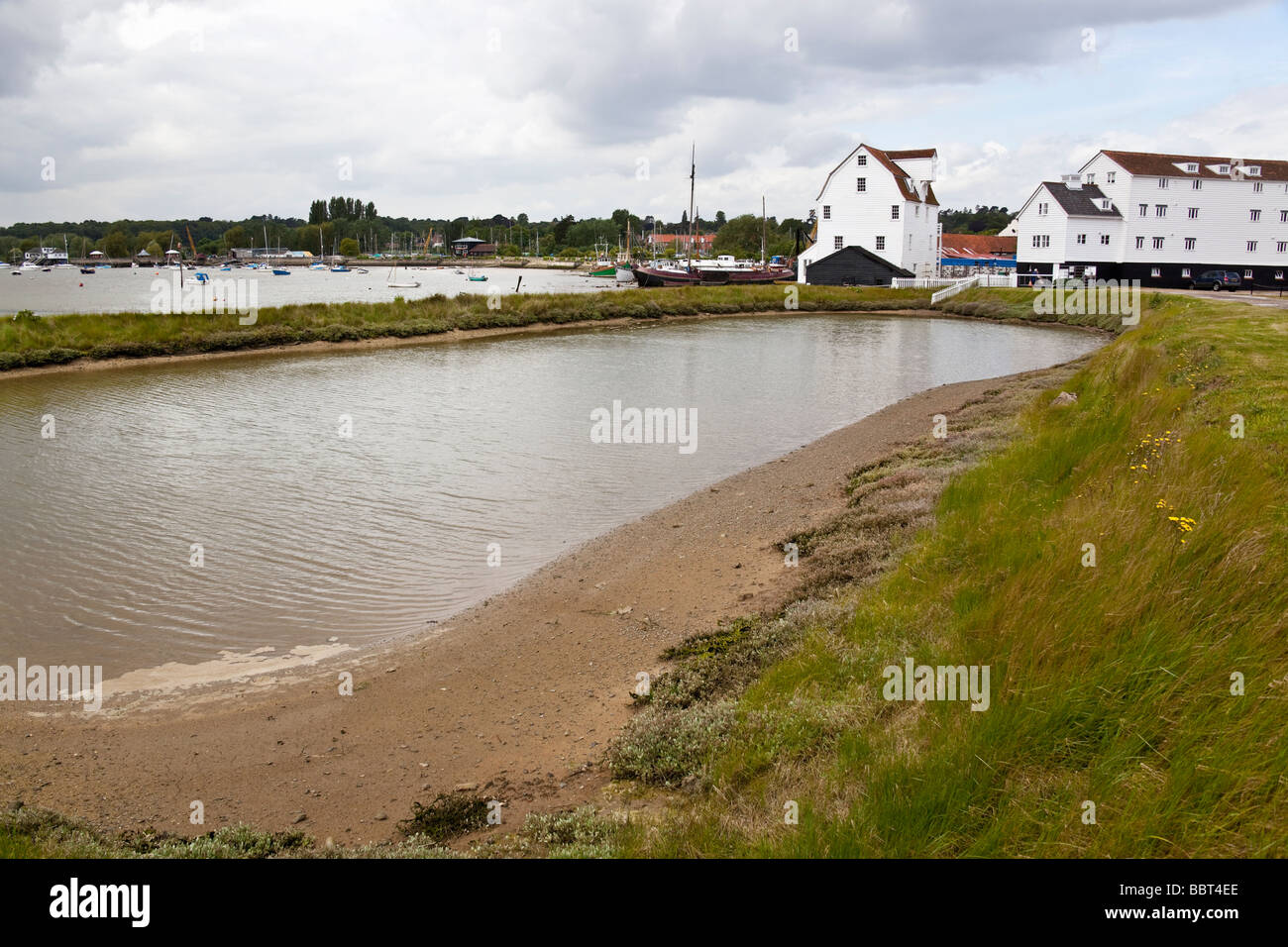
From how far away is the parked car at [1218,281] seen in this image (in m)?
65.4

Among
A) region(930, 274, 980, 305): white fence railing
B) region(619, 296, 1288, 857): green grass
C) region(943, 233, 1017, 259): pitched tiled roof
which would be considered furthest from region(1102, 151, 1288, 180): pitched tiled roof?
region(619, 296, 1288, 857): green grass

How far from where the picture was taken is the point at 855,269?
84.2 m

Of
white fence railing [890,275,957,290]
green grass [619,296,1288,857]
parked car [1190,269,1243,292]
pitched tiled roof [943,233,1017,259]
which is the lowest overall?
green grass [619,296,1288,857]

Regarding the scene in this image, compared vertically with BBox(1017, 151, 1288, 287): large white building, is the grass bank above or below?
below

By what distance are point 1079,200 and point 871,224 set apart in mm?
17822

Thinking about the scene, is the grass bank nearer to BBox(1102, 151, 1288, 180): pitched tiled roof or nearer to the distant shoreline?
the distant shoreline

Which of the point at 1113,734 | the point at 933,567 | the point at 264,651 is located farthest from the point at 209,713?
the point at 1113,734

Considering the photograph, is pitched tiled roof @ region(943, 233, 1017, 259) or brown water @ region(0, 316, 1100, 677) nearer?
brown water @ region(0, 316, 1100, 677)

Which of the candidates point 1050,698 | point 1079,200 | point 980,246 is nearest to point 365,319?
point 1050,698

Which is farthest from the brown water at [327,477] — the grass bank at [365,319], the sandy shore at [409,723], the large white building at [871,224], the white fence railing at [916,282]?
the large white building at [871,224]

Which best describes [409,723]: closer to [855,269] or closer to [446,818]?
[446,818]

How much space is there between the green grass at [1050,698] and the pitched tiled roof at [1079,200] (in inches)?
2815

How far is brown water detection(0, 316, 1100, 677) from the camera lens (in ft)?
40.9
